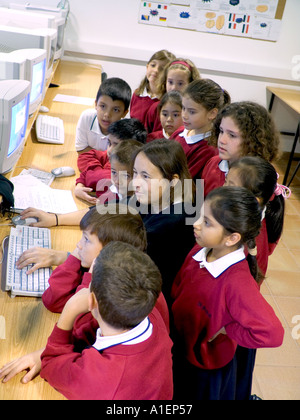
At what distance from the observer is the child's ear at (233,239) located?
1.37 metres

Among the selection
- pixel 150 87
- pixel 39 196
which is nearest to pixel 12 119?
pixel 39 196

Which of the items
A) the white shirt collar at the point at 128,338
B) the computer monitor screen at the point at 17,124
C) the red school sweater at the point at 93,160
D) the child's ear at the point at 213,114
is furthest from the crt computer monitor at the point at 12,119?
the white shirt collar at the point at 128,338

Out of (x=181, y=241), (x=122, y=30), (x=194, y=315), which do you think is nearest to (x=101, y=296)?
(x=194, y=315)

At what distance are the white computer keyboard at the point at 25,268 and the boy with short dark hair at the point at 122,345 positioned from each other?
0.40 m

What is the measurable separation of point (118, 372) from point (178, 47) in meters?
4.19

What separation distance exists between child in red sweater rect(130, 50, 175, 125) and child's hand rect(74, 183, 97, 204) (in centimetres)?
125

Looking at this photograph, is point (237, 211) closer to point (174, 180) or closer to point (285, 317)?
point (174, 180)

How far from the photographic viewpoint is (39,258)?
1.51m

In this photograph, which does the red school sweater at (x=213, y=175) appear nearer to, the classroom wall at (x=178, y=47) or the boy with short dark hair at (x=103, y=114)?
the boy with short dark hair at (x=103, y=114)

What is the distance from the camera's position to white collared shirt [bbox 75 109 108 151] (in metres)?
2.58

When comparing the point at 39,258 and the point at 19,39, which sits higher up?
the point at 19,39

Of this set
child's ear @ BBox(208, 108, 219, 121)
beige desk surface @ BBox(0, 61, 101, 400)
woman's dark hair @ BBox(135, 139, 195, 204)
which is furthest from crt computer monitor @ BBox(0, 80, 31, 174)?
child's ear @ BBox(208, 108, 219, 121)

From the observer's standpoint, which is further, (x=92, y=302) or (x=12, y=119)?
(x=12, y=119)
